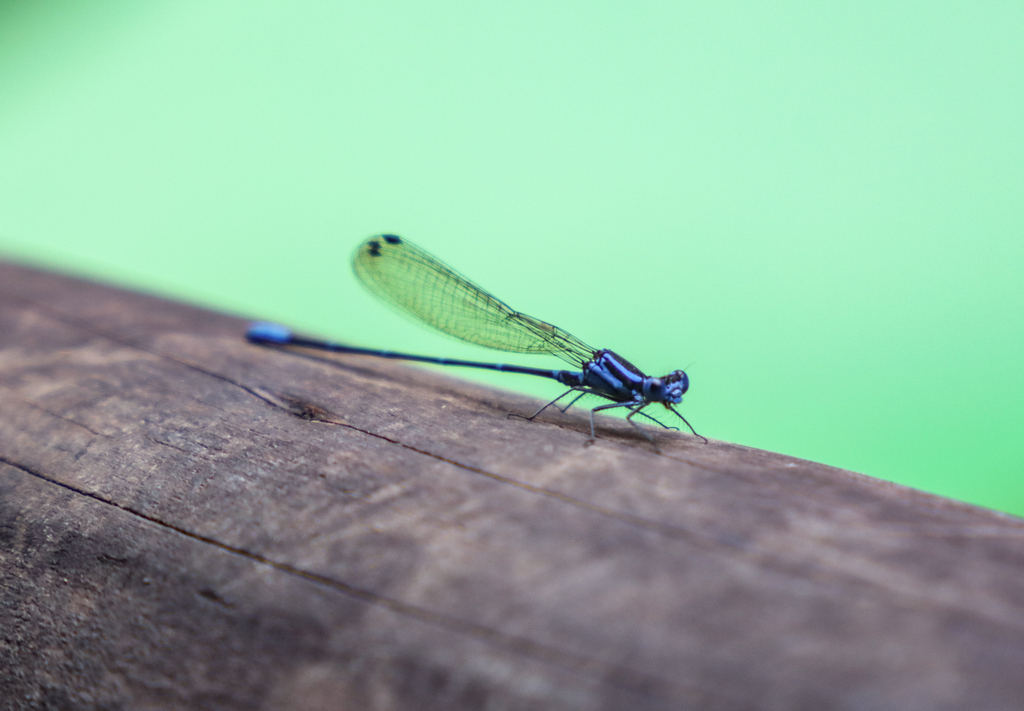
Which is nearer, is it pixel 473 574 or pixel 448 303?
pixel 473 574

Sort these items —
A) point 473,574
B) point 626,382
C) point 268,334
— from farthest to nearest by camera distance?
point 268,334 → point 626,382 → point 473,574

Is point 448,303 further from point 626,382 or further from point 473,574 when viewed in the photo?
point 473,574

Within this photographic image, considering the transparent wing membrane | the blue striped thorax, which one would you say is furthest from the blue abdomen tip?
the blue striped thorax

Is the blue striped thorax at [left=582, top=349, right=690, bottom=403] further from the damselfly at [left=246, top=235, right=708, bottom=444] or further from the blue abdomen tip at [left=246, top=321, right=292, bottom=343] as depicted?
the blue abdomen tip at [left=246, top=321, right=292, bottom=343]

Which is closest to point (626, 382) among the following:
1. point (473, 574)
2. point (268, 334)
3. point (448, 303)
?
point (448, 303)

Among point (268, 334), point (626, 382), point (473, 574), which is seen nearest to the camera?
point (473, 574)

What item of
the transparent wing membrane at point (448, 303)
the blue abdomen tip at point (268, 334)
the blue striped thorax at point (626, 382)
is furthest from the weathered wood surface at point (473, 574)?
the blue abdomen tip at point (268, 334)
